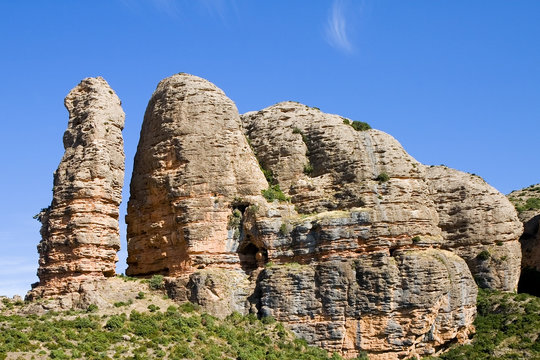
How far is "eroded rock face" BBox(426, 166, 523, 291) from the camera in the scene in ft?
211

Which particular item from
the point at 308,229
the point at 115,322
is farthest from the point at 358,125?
the point at 115,322

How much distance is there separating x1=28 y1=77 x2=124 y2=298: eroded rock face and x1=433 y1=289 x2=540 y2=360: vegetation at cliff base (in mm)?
23001

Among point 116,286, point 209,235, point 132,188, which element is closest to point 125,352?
point 116,286

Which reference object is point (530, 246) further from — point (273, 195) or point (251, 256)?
point (251, 256)

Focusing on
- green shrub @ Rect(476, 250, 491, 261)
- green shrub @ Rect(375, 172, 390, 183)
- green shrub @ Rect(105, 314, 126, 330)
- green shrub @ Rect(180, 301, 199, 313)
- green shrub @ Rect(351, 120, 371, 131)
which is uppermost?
green shrub @ Rect(351, 120, 371, 131)

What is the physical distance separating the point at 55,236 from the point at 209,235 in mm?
9863

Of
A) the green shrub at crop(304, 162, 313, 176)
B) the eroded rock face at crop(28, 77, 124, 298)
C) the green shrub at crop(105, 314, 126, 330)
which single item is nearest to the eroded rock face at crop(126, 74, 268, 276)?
the green shrub at crop(304, 162, 313, 176)

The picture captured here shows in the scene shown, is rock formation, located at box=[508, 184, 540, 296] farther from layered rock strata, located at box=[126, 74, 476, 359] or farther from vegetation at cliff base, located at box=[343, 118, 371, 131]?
vegetation at cliff base, located at box=[343, 118, 371, 131]

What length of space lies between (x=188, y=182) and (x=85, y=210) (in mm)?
7399

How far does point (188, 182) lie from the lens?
5881cm

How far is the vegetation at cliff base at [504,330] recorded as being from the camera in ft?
186

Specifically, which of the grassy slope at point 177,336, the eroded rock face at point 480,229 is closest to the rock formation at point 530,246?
the eroded rock face at point 480,229

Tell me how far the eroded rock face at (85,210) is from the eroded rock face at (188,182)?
386 centimetres

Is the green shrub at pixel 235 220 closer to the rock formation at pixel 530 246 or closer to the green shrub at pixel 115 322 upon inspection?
the green shrub at pixel 115 322
